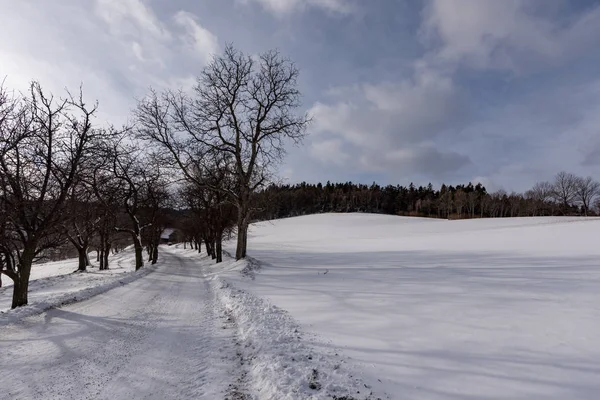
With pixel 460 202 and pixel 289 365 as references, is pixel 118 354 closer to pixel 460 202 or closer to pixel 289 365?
pixel 289 365

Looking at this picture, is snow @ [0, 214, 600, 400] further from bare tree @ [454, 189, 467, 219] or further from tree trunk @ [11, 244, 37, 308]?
bare tree @ [454, 189, 467, 219]

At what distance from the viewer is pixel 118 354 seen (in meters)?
5.59

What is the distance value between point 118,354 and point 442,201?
122171 mm

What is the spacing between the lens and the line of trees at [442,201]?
3863 inches

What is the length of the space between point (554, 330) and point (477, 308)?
1667mm

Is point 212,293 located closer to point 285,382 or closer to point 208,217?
point 285,382

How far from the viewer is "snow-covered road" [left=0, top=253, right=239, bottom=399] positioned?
4352 millimetres

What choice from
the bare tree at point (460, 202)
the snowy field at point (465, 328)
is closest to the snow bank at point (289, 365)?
the snowy field at point (465, 328)

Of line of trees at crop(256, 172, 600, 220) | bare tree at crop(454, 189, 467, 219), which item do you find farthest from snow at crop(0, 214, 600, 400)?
bare tree at crop(454, 189, 467, 219)

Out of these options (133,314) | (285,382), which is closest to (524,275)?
(285,382)

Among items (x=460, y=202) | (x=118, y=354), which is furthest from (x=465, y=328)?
(x=460, y=202)

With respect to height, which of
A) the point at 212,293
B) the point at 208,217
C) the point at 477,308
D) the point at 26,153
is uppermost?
the point at 26,153

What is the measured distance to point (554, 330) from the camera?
228 inches

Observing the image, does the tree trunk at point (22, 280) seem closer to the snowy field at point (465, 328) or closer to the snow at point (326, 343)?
the snow at point (326, 343)
